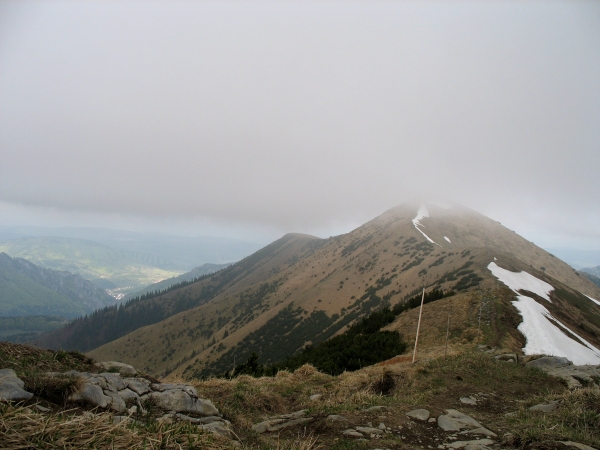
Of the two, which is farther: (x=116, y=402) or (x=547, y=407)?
(x=547, y=407)

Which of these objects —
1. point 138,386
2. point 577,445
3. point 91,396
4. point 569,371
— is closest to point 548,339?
point 569,371

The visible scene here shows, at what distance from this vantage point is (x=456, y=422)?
23.0 feet

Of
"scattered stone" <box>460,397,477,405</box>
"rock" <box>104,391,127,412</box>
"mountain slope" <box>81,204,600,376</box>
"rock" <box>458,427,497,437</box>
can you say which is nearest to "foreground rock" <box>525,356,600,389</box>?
"scattered stone" <box>460,397,477,405</box>

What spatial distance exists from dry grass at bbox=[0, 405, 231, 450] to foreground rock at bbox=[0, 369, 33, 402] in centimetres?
182

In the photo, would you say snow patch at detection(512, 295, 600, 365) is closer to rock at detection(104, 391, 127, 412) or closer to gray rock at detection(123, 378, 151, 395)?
gray rock at detection(123, 378, 151, 395)

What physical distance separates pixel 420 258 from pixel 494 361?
2073 inches

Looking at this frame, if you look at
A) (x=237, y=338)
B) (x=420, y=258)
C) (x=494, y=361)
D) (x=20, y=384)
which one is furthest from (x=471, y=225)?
(x=20, y=384)

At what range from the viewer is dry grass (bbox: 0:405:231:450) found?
8.82 feet

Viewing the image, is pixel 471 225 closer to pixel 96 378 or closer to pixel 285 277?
pixel 285 277

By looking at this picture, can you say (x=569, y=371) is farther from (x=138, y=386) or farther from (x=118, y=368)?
(x=118, y=368)

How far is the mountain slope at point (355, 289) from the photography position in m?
44.4

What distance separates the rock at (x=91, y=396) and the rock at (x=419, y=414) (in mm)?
6581

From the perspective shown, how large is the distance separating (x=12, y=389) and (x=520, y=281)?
41.5 m

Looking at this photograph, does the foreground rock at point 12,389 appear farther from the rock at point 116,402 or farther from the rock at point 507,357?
the rock at point 507,357
